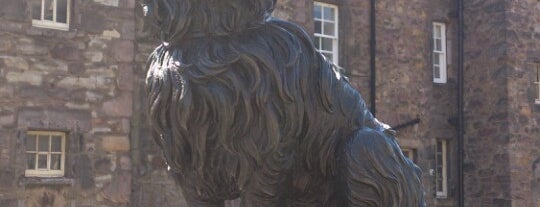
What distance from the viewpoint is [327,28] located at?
51.0ft

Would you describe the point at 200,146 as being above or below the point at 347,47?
below

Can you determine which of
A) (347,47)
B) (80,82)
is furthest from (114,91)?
(347,47)

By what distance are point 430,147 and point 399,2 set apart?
3.15 m

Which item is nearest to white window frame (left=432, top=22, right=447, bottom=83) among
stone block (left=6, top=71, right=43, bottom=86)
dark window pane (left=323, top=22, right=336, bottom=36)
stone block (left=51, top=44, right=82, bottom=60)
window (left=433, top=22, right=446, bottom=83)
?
window (left=433, top=22, right=446, bottom=83)

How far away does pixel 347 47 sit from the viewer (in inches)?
609

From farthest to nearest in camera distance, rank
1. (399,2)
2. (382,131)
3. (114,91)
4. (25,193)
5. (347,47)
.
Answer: (399,2) < (347,47) < (114,91) < (25,193) < (382,131)

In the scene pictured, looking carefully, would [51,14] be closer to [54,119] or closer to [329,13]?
[54,119]

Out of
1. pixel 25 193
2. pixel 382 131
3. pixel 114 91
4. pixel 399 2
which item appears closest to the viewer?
pixel 382 131

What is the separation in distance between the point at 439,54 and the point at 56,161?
942cm

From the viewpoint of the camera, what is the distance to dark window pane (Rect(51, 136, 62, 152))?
11.3 meters

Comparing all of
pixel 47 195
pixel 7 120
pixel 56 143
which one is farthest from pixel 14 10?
pixel 47 195

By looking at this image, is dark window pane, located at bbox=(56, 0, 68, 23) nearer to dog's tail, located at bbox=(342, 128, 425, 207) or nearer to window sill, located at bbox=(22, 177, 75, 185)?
window sill, located at bbox=(22, 177, 75, 185)

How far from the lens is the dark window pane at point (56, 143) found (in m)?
11.3

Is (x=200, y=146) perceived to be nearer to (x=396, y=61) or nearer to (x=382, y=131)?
(x=382, y=131)
